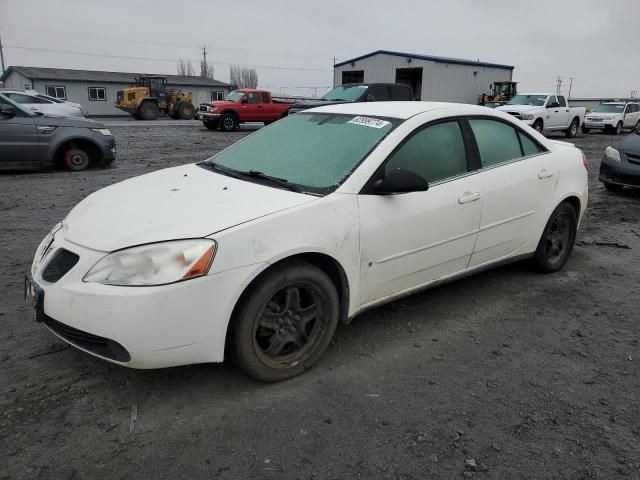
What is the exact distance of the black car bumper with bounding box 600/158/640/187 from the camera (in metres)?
8.40

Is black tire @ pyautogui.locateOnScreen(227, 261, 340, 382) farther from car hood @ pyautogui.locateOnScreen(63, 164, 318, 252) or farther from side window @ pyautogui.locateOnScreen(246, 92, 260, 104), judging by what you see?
side window @ pyautogui.locateOnScreen(246, 92, 260, 104)

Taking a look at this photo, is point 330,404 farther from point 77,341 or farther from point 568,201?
point 568,201

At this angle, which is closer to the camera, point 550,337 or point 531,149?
point 550,337

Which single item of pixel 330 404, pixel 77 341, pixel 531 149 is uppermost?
pixel 531 149

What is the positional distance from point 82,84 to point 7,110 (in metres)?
A: 36.8

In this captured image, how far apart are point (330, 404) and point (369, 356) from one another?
58 cm

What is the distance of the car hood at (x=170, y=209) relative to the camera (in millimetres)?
2557

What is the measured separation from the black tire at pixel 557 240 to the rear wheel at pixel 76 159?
867 cm

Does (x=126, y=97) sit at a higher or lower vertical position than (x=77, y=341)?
higher

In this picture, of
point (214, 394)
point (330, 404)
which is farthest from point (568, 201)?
point (214, 394)

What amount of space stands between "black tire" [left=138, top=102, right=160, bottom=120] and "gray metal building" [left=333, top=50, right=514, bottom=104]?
14081mm

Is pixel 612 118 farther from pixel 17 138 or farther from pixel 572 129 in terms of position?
pixel 17 138

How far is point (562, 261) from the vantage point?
4.73 metres

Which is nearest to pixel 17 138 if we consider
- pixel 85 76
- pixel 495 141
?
pixel 495 141
